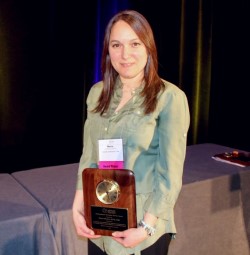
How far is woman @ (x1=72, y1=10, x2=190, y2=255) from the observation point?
1.08 metres

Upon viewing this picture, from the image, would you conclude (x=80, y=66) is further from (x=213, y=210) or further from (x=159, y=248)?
(x=159, y=248)

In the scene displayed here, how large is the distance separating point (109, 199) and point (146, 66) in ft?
1.28

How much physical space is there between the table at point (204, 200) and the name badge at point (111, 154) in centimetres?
54

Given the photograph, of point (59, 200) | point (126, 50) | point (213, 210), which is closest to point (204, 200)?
point (213, 210)

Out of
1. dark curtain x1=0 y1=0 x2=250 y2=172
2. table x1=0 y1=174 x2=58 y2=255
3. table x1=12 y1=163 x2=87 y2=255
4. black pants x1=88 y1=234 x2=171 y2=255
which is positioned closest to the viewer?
Answer: black pants x1=88 y1=234 x2=171 y2=255

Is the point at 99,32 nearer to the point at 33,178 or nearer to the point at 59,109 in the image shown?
the point at 59,109

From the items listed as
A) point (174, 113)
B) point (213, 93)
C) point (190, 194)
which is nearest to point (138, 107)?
point (174, 113)

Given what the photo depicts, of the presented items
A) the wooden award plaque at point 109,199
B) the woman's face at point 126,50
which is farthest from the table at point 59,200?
the woman's face at point 126,50

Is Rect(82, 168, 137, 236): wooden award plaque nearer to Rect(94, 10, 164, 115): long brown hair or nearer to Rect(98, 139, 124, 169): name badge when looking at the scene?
Rect(98, 139, 124, 169): name badge

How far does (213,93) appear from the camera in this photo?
340cm

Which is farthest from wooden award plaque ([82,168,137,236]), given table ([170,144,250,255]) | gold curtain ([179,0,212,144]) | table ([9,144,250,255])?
gold curtain ([179,0,212,144])

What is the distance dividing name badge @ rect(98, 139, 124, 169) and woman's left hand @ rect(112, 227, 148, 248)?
0.58 feet

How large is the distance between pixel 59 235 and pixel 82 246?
12 cm

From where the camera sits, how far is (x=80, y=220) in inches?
46.3
